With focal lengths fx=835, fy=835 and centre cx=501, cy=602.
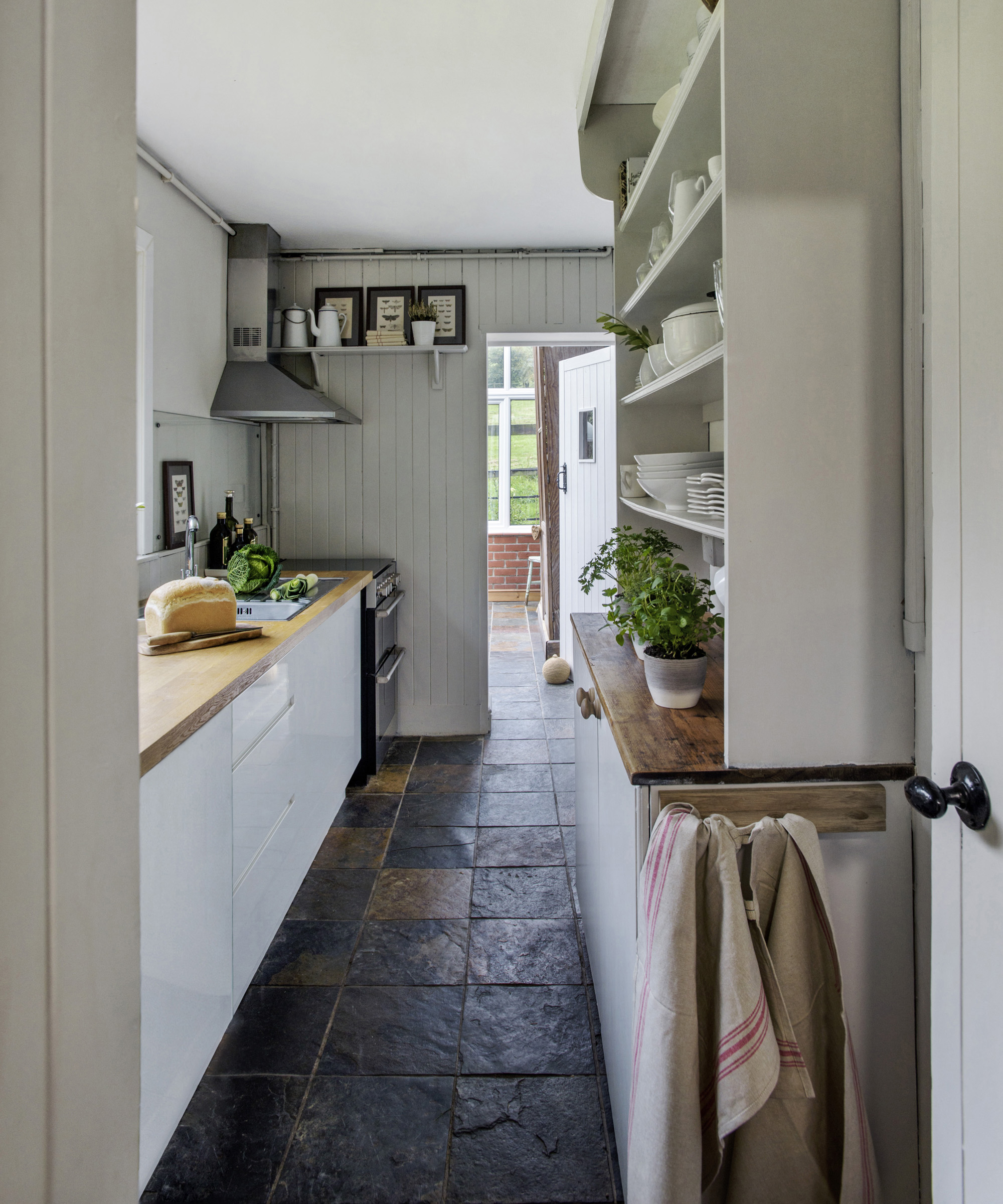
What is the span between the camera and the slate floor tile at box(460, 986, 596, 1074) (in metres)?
1.90

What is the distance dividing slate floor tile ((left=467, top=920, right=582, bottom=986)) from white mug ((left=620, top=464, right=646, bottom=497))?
1315mm

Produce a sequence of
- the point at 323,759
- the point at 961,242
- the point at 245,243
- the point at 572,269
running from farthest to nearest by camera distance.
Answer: the point at 572,269 → the point at 245,243 → the point at 323,759 → the point at 961,242

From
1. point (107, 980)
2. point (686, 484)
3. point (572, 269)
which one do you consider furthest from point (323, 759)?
point (572, 269)

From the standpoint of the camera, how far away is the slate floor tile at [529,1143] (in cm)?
155

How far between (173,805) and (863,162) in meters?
1.53

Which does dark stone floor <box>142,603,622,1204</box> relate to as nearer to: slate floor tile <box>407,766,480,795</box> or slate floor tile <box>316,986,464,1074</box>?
slate floor tile <box>316,986,464,1074</box>

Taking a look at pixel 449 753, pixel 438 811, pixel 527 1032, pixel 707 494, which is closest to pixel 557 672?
pixel 449 753

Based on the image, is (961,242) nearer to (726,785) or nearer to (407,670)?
(726,785)

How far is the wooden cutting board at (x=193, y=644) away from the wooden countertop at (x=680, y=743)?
955mm

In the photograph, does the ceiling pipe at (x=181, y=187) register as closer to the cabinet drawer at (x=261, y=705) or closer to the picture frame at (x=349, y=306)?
the picture frame at (x=349, y=306)

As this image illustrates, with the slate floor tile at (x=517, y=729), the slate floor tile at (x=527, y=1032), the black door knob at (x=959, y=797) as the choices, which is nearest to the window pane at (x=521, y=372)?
the slate floor tile at (x=517, y=729)

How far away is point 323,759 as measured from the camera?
288 centimetres

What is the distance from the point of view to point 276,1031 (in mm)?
2035

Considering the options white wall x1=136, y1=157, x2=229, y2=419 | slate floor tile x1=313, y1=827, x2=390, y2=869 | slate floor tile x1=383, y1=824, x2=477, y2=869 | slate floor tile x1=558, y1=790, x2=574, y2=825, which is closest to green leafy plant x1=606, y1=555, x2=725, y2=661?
slate floor tile x1=383, y1=824, x2=477, y2=869
